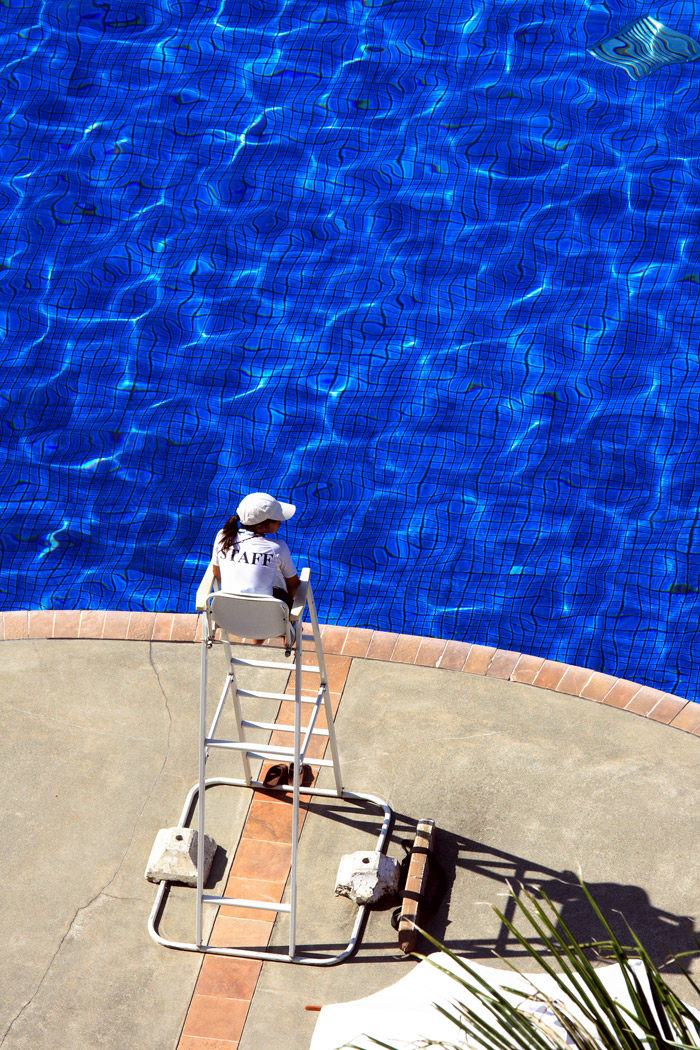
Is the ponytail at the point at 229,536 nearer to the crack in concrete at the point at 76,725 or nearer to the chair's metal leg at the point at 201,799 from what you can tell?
the chair's metal leg at the point at 201,799

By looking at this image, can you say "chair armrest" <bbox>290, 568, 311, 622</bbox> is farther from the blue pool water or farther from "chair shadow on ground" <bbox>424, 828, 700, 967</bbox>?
the blue pool water

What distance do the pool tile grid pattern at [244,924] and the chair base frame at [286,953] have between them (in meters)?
0.05

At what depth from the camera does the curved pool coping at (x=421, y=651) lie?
7809 mm

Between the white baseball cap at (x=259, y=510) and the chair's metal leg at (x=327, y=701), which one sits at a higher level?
the white baseball cap at (x=259, y=510)

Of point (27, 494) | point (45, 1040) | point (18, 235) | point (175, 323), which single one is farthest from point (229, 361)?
point (45, 1040)

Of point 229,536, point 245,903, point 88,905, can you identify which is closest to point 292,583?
point 229,536

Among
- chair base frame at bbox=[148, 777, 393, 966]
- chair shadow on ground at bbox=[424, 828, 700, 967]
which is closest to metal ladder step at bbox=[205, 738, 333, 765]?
chair base frame at bbox=[148, 777, 393, 966]

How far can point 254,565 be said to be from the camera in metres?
5.97

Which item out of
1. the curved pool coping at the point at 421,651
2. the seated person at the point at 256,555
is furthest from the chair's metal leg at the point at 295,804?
the curved pool coping at the point at 421,651

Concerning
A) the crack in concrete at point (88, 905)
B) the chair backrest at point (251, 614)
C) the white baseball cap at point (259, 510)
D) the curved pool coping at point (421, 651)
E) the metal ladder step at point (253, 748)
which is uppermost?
the curved pool coping at point (421, 651)

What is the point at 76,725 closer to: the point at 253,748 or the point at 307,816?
the point at 307,816

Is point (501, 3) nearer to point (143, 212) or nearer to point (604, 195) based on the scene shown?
point (604, 195)

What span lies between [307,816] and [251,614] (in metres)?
1.89

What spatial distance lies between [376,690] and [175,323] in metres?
4.81
